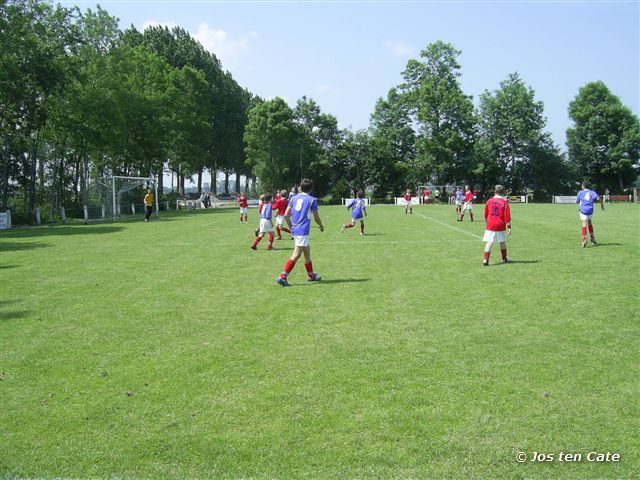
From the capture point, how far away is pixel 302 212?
431 inches

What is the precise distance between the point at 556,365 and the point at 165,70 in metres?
58.3

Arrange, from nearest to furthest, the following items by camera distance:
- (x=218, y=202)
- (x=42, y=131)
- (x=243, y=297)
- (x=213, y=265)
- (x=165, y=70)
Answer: (x=243, y=297) → (x=213, y=265) → (x=42, y=131) → (x=165, y=70) → (x=218, y=202)

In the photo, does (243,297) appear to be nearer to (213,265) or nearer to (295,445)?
(213,265)

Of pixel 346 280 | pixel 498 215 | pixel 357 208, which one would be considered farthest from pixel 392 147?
pixel 346 280

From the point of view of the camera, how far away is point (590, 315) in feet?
25.4

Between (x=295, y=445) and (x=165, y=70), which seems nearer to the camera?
(x=295, y=445)

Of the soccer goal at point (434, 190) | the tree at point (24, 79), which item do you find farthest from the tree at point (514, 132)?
the tree at point (24, 79)

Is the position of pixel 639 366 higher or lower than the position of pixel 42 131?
lower

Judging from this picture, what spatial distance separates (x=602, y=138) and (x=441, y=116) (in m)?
22.6

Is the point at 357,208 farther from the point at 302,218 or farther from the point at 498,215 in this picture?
the point at 302,218

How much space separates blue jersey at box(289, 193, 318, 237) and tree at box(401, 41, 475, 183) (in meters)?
64.7

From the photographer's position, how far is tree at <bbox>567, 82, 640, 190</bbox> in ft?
245

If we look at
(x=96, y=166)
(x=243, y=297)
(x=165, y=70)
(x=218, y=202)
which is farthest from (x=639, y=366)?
(x=218, y=202)

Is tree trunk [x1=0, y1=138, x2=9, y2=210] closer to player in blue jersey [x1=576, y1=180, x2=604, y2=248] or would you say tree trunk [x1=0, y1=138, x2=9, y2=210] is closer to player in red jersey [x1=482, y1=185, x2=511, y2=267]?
player in red jersey [x1=482, y1=185, x2=511, y2=267]
